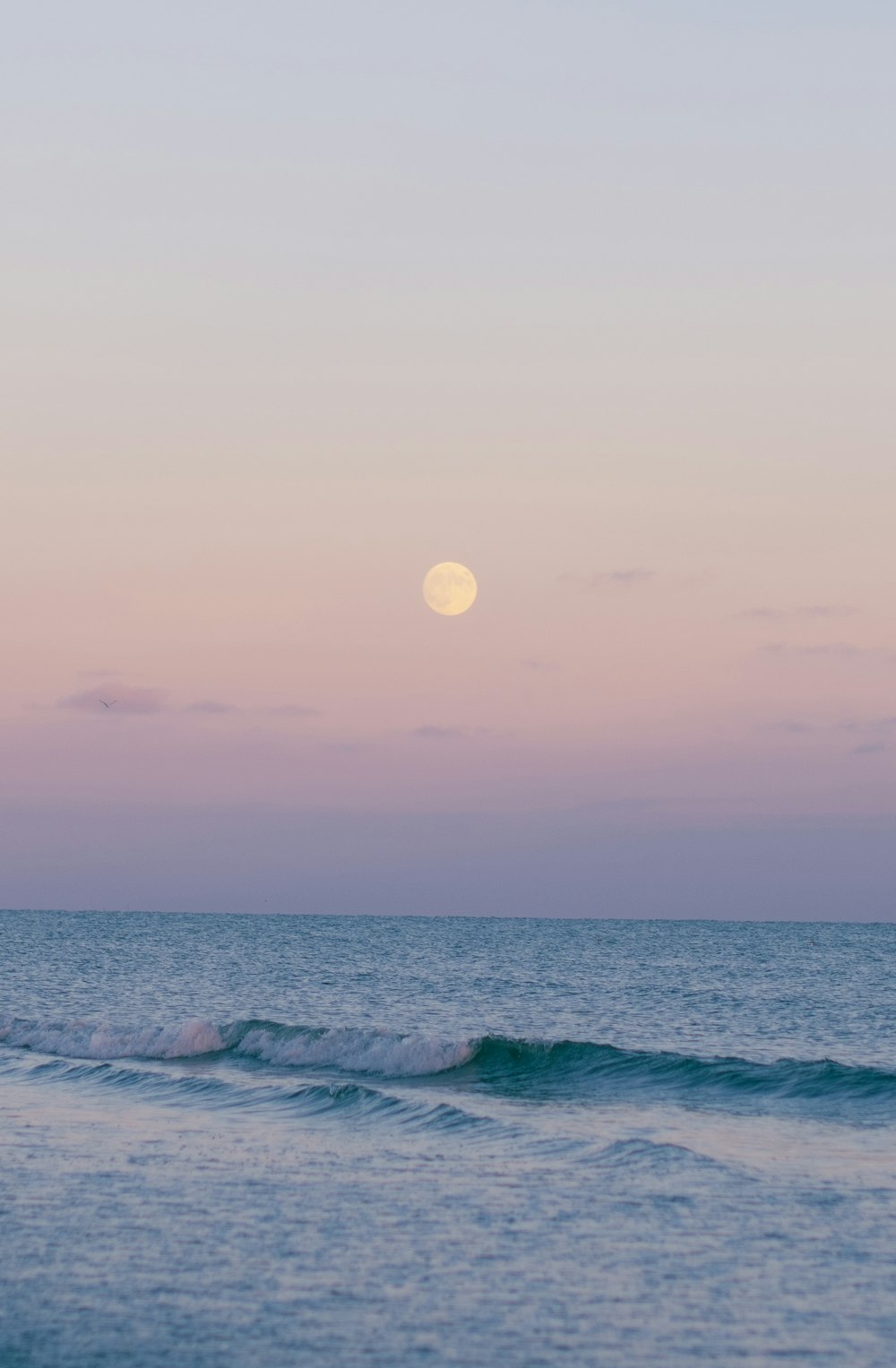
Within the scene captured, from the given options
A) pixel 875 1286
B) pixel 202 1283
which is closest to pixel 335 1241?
pixel 202 1283

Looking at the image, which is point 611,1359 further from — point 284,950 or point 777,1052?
point 284,950

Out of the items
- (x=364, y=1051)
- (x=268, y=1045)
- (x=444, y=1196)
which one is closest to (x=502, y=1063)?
(x=364, y=1051)

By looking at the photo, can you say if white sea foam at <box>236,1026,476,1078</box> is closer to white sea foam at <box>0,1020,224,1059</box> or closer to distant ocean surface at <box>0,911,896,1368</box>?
distant ocean surface at <box>0,911,896,1368</box>

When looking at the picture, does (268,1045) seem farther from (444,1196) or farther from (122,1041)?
(444,1196)

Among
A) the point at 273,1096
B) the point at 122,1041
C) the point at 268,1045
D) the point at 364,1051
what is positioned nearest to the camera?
the point at 273,1096

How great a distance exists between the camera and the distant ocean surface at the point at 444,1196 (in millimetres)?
13172

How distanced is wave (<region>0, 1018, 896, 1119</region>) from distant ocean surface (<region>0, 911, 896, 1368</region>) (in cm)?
13

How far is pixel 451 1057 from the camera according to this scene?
38250 mm

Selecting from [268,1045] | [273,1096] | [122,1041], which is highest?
[268,1045]

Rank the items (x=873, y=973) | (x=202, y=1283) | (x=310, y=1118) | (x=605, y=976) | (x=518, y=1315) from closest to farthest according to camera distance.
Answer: (x=518, y=1315)
(x=202, y=1283)
(x=310, y=1118)
(x=605, y=976)
(x=873, y=973)

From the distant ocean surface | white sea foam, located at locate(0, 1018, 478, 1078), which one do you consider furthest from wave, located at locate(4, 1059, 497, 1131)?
white sea foam, located at locate(0, 1018, 478, 1078)

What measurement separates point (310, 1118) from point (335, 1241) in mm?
11432

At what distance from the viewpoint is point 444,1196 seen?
19547mm

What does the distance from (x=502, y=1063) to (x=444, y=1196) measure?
1874cm
